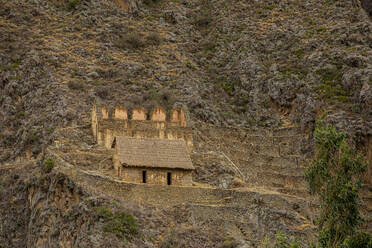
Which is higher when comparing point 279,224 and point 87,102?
point 87,102

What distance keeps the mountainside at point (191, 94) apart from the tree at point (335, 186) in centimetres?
593

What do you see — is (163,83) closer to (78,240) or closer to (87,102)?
(87,102)

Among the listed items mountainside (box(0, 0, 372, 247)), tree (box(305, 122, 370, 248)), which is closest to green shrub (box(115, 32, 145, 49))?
mountainside (box(0, 0, 372, 247))

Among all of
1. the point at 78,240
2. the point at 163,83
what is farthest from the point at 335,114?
the point at 78,240

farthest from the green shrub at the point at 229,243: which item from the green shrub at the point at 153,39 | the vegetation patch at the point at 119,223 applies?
the green shrub at the point at 153,39

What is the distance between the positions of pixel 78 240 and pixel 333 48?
109ft

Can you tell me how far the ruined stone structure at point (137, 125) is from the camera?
5272cm

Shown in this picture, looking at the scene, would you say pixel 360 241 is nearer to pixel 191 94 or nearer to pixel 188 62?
pixel 191 94

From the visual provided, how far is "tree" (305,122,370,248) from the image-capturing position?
35125mm

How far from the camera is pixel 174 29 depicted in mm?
76812

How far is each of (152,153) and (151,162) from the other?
892mm

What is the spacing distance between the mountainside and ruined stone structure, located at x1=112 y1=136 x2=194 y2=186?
5.88 ft

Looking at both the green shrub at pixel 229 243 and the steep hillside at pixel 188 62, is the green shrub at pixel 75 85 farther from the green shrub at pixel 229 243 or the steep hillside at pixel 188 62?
the green shrub at pixel 229 243

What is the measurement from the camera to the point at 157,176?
149ft
